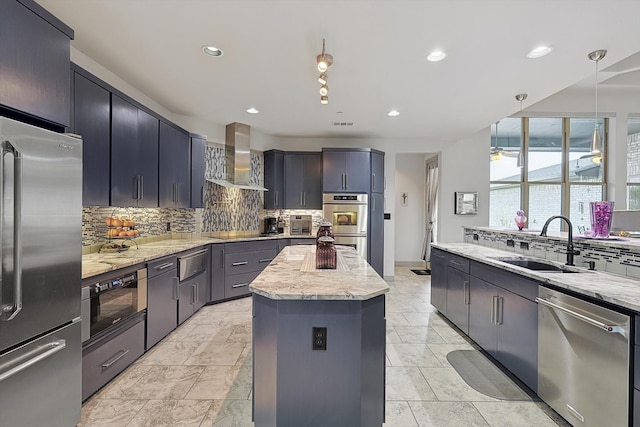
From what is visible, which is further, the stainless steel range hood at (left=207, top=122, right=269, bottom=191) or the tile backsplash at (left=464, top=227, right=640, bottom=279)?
the stainless steel range hood at (left=207, top=122, right=269, bottom=191)

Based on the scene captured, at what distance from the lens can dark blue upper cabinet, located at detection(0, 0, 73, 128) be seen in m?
1.45

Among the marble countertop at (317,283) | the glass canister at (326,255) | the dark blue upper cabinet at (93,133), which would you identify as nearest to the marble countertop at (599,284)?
the marble countertop at (317,283)

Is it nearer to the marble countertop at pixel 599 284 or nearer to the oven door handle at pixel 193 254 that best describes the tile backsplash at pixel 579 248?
the marble countertop at pixel 599 284

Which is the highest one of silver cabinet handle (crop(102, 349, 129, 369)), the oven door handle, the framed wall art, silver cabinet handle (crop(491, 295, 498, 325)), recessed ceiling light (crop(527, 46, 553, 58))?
recessed ceiling light (crop(527, 46, 553, 58))

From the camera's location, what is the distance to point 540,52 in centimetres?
262

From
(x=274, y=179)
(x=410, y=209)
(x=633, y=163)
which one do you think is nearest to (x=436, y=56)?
(x=274, y=179)

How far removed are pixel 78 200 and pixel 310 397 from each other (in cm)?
175

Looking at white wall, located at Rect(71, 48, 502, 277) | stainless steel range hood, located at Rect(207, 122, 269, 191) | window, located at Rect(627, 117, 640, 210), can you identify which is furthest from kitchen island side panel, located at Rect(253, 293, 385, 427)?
window, located at Rect(627, 117, 640, 210)

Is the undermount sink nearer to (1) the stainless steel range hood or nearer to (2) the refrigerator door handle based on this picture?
(2) the refrigerator door handle

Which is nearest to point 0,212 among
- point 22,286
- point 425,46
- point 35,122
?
point 22,286

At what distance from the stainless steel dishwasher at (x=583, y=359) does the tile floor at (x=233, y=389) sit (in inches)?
10.9

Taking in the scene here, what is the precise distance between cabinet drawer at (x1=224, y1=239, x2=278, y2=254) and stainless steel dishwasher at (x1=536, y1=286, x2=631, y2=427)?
142 inches

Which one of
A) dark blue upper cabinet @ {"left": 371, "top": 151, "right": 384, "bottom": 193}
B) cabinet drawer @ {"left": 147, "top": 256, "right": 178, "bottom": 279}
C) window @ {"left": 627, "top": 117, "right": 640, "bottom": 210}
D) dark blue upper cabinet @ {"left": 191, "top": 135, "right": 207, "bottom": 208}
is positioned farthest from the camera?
window @ {"left": 627, "top": 117, "right": 640, "bottom": 210}

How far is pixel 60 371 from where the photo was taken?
5.40 ft
